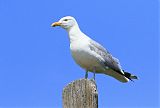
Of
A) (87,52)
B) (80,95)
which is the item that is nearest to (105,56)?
(87,52)

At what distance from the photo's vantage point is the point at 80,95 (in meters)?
3.81

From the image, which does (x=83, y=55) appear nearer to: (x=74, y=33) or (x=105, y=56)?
(x=74, y=33)

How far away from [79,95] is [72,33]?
4932 mm

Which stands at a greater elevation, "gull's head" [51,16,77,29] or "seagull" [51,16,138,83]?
"gull's head" [51,16,77,29]

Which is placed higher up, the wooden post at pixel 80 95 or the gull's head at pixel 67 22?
the gull's head at pixel 67 22

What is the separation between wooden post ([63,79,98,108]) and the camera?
3736mm

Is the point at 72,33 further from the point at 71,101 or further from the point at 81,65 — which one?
the point at 71,101

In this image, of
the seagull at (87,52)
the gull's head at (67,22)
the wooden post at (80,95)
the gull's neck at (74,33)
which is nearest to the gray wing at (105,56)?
the seagull at (87,52)

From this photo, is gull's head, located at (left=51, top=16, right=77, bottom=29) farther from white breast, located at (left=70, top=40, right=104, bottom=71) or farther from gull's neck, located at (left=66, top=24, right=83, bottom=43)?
white breast, located at (left=70, top=40, right=104, bottom=71)

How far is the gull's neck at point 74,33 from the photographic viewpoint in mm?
8561

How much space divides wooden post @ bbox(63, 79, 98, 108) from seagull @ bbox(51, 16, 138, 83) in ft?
14.2

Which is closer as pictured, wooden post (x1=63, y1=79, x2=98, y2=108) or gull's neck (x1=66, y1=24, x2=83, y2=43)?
wooden post (x1=63, y1=79, x2=98, y2=108)

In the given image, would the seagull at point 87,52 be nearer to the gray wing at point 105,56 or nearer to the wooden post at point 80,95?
the gray wing at point 105,56

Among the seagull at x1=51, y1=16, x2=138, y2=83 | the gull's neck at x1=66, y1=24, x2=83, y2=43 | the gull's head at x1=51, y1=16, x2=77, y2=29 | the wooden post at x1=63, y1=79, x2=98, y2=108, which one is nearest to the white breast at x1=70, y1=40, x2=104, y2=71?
the seagull at x1=51, y1=16, x2=138, y2=83
